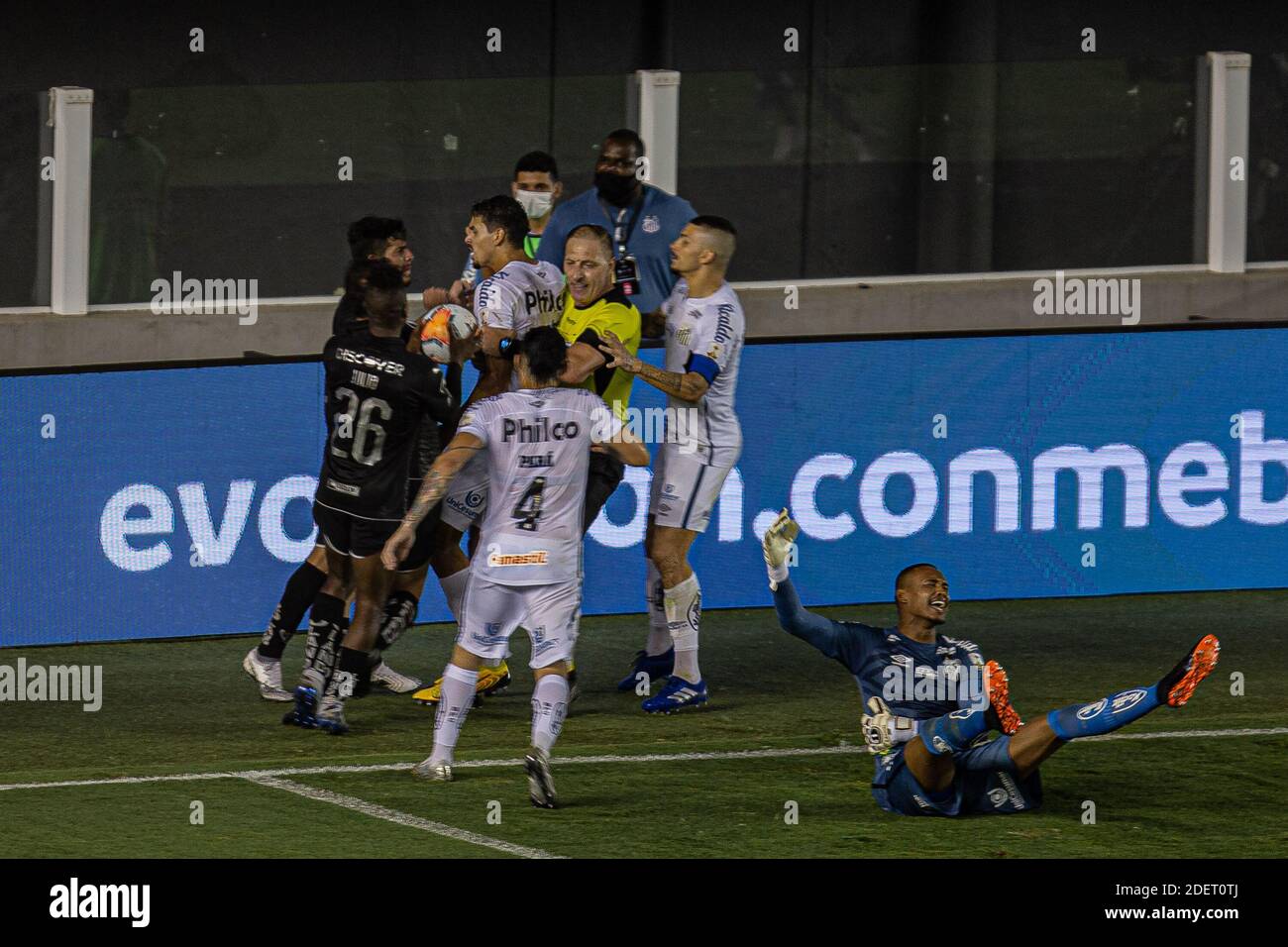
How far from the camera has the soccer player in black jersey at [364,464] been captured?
11.2 m

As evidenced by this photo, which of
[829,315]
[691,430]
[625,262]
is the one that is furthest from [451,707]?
[829,315]

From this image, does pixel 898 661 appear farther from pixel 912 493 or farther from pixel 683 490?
pixel 912 493

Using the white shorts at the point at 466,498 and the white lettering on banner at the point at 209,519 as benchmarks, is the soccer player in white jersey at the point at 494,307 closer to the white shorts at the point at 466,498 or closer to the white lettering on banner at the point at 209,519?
the white shorts at the point at 466,498

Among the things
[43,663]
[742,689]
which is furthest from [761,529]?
[43,663]

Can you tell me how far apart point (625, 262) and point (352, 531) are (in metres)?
1.86

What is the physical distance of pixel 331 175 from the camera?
61.0ft

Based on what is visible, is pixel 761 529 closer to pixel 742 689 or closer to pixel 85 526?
pixel 742 689

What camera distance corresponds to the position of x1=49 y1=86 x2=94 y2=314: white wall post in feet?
48.2

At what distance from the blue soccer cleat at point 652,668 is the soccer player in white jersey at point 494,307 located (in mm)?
722

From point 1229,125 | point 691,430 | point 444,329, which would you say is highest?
point 1229,125

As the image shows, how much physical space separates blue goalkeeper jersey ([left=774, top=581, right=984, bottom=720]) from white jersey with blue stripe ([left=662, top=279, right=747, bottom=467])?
78.1 inches

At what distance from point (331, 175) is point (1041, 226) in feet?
18.2

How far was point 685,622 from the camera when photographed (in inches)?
469

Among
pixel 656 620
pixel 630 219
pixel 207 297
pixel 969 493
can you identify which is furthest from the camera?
pixel 207 297
